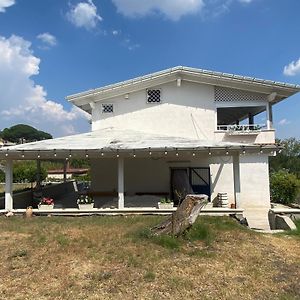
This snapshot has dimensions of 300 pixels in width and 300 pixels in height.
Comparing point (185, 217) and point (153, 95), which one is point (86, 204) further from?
point (153, 95)

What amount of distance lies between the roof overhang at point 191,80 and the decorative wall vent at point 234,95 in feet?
0.74

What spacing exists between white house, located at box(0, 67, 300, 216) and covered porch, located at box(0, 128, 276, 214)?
0.15 ft

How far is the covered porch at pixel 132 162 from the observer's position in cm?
1245

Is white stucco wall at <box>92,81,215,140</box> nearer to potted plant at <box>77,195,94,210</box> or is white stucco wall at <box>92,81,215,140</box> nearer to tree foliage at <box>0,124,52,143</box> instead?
potted plant at <box>77,195,94,210</box>

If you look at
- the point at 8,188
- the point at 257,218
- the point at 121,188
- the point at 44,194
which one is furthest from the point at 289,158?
the point at 8,188

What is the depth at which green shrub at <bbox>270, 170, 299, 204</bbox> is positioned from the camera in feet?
60.3

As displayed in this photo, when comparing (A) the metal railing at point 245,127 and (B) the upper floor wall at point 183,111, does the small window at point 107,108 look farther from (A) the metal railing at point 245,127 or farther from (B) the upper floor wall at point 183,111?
(A) the metal railing at point 245,127

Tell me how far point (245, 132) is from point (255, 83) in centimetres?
228

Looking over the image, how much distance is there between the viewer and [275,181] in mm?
19312

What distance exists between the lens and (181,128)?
663 inches

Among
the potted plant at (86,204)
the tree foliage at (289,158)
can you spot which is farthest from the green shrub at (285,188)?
the tree foliage at (289,158)

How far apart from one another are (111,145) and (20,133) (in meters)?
108

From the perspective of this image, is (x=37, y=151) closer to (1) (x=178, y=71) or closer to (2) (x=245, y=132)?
(1) (x=178, y=71)

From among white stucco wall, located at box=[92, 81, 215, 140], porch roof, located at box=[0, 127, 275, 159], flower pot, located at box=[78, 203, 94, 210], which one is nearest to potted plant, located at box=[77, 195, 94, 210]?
flower pot, located at box=[78, 203, 94, 210]
